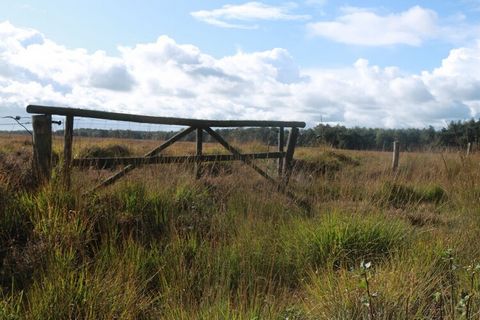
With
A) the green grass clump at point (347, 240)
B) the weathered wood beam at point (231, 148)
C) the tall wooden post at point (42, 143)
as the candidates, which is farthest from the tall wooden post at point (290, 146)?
the tall wooden post at point (42, 143)

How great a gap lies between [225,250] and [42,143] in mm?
2701

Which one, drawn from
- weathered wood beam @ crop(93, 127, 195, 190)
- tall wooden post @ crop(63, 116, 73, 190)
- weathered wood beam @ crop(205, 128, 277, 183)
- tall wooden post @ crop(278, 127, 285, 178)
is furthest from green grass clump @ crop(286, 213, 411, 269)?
tall wooden post @ crop(278, 127, 285, 178)

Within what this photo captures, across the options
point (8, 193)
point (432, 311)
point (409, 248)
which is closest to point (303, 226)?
point (409, 248)

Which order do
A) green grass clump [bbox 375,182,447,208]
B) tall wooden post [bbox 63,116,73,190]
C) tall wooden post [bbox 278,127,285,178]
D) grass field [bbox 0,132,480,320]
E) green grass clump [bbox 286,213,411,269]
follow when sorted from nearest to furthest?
grass field [bbox 0,132,480,320], green grass clump [bbox 286,213,411,269], tall wooden post [bbox 63,116,73,190], green grass clump [bbox 375,182,447,208], tall wooden post [bbox 278,127,285,178]

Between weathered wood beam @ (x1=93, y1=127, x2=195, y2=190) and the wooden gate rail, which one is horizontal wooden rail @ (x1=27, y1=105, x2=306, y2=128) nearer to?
the wooden gate rail

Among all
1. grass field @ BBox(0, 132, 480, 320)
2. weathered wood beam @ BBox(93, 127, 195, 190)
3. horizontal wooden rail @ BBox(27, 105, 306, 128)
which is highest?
horizontal wooden rail @ BBox(27, 105, 306, 128)

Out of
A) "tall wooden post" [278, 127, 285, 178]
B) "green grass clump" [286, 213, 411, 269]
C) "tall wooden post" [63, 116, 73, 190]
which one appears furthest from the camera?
"tall wooden post" [278, 127, 285, 178]

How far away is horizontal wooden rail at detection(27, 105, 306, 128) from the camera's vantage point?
5648 millimetres

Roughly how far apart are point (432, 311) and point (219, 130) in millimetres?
5463

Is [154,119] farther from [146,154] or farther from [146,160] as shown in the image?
[146,160]

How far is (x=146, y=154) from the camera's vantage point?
6727mm

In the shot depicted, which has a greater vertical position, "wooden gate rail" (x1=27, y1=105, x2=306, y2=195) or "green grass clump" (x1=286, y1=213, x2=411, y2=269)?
"wooden gate rail" (x1=27, y1=105, x2=306, y2=195)

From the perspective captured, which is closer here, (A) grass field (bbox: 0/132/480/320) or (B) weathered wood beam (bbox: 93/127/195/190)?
(A) grass field (bbox: 0/132/480/320)

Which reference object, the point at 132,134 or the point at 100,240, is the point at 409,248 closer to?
the point at 100,240
